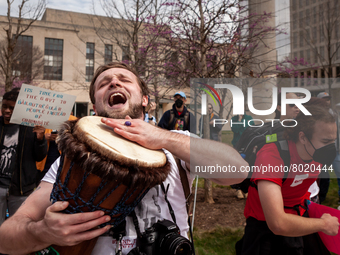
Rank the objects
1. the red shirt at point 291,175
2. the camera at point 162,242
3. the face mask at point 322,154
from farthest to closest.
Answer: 1. the face mask at point 322,154
2. the red shirt at point 291,175
3. the camera at point 162,242

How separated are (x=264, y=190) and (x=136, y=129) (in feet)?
3.58

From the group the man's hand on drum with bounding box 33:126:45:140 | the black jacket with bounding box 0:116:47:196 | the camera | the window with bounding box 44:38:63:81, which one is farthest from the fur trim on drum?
the window with bounding box 44:38:63:81

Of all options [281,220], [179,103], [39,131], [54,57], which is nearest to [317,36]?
[179,103]

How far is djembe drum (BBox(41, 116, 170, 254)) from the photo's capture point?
107 cm

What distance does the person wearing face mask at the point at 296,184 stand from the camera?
1834mm

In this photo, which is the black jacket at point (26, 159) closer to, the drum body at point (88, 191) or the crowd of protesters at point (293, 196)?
the crowd of protesters at point (293, 196)

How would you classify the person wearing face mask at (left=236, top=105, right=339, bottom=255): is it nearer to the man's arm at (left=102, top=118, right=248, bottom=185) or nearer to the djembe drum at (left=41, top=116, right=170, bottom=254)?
the man's arm at (left=102, top=118, right=248, bottom=185)

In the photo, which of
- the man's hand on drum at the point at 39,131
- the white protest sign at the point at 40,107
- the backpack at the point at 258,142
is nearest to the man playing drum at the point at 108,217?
the backpack at the point at 258,142

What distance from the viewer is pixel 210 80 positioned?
467cm

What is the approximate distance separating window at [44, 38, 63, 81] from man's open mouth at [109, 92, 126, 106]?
2846 centimetres

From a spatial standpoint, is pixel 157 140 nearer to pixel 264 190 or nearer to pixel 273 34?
pixel 264 190

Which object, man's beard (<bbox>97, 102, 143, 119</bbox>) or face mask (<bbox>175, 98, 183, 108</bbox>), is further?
face mask (<bbox>175, 98, 183, 108</bbox>)

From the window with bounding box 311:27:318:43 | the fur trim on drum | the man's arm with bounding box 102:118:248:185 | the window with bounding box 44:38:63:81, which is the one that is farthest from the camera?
the window with bounding box 44:38:63:81

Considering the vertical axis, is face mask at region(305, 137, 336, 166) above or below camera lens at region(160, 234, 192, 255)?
above
